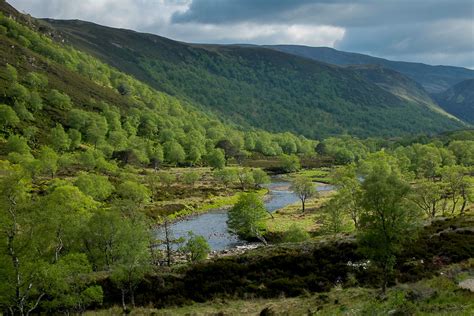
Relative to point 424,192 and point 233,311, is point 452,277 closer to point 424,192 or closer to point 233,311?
point 233,311

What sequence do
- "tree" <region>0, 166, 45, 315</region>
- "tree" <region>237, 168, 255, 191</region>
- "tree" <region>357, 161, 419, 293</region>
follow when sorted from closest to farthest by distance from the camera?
"tree" <region>0, 166, 45, 315</region>
"tree" <region>357, 161, 419, 293</region>
"tree" <region>237, 168, 255, 191</region>

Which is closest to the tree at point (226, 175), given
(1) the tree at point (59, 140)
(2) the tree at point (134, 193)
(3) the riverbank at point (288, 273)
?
(2) the tree at point (134, 193)

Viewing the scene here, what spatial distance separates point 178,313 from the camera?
132 feet

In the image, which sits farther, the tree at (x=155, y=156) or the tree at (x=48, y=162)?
the tree at (x=155, y=156)

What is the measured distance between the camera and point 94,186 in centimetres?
10638

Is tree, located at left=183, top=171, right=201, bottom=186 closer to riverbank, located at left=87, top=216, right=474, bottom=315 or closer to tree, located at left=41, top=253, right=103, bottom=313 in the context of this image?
riverbank, located at left=87, top=216, right=474, bottom=315

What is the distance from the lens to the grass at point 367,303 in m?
26.0

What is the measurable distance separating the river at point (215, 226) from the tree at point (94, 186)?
19962mm

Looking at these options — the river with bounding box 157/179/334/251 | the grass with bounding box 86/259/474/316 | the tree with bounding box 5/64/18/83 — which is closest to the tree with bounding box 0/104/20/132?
the tree with bounding box 5/64/18/83

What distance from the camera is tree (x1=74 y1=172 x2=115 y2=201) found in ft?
337

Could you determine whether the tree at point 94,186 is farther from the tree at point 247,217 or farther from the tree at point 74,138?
the tree at point 74,138

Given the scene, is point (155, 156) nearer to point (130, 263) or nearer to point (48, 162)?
point (48, 162)

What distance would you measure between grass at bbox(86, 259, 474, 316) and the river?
39016 mm

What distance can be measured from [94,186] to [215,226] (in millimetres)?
31243
